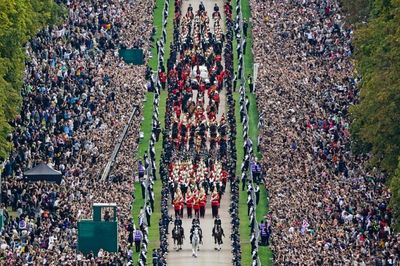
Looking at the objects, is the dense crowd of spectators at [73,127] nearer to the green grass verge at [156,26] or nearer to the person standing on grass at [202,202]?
the green grass verge at [156,26]

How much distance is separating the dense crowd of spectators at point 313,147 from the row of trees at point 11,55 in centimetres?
1228

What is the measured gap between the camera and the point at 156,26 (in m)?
163

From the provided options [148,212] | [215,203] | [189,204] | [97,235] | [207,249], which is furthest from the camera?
[215,203]

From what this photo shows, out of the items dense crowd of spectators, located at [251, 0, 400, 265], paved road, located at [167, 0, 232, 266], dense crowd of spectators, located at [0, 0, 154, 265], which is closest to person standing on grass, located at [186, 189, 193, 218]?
paved road, located at [167, 0, 232, 266]

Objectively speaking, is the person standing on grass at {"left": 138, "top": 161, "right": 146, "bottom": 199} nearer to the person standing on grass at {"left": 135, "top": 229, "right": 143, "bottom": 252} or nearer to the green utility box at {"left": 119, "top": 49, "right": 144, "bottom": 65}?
the person standing on grass at {"left": 135, "top": 229, "right": 143, "bottom": 252}

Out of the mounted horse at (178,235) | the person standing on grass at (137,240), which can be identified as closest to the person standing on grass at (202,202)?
the mounted horse at (178,235)

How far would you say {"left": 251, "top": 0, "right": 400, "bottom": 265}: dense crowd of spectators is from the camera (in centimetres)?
11506

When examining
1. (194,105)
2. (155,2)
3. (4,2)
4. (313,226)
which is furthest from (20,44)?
(155,2)

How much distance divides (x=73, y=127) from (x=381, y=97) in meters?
19.1

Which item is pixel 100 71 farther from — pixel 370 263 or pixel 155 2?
pixel 370 263

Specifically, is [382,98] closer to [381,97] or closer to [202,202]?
[381,97]

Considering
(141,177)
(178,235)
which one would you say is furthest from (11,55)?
(178,235)

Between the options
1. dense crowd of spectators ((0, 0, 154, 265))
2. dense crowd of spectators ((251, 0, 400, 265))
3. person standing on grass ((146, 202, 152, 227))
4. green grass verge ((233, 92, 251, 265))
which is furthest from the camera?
person standing on grass ((146, 202, 152, 227))

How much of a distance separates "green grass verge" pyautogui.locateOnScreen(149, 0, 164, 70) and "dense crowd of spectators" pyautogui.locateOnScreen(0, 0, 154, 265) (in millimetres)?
622
